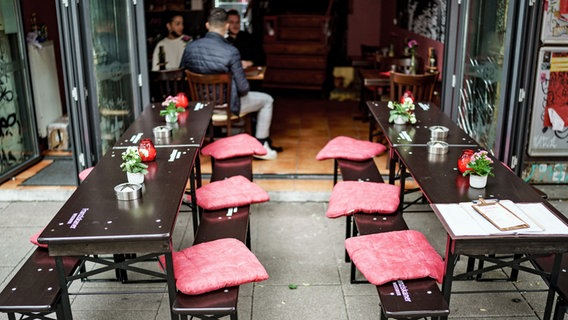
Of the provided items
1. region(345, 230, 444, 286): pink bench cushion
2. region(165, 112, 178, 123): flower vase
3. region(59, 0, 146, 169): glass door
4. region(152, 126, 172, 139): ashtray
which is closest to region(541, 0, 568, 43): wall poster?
region(345, 230, 444, 286): pink bench cushion

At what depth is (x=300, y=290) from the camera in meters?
4.06

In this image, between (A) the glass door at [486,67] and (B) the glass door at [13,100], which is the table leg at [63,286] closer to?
(B) the glass door at [13,100]

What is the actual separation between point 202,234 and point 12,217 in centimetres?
253

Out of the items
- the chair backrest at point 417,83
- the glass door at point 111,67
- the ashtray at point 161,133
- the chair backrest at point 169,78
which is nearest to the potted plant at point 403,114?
the chair backrest at point 417,83

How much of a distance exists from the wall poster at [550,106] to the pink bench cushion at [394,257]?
2.87 metres

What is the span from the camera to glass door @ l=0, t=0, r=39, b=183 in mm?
5992

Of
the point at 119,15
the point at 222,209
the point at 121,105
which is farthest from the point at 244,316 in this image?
the point at 119,15

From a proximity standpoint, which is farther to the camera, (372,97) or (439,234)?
(372,97)

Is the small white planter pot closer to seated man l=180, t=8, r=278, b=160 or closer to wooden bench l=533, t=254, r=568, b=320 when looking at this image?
seated man l=180, t=8, r=278, b=160

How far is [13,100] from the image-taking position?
6.21 m

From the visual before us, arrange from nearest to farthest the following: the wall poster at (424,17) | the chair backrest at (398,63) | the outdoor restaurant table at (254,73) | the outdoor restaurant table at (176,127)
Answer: the outdoor restaurant table at (176,127)
the outdoor restaurant table at (254,73)
the wall poster at (424,17)
the chair backrest at (398,63)

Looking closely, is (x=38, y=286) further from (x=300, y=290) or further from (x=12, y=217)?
(x=12, y=217)

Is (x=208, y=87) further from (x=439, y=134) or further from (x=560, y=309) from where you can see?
(x=560, y=309)

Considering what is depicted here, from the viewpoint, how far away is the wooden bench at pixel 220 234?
2.86 meters
